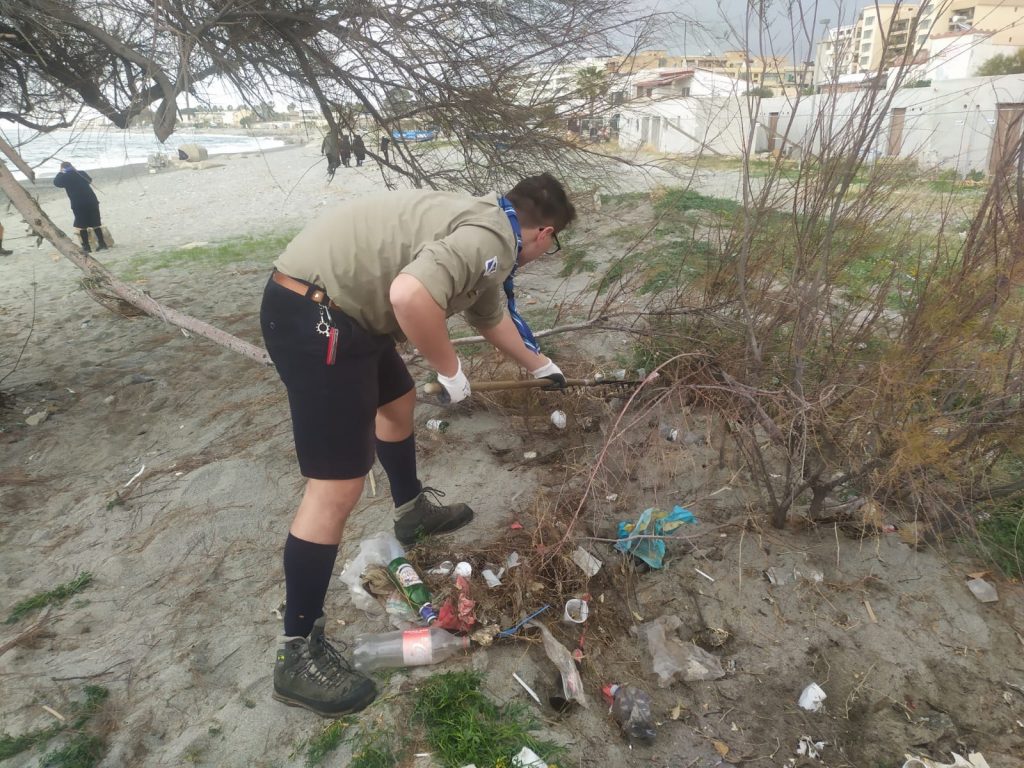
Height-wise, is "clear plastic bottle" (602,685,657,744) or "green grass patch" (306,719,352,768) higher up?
"green grass patch" (306,719,352,768)

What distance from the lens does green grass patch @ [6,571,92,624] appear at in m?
2.51

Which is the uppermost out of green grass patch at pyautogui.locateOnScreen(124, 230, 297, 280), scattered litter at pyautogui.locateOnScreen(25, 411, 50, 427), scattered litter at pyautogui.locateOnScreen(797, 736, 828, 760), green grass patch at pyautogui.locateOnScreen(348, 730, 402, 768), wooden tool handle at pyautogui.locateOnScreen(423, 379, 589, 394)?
wooden tool handle at pyautogui.locateOnScreen(423, 379, 589, 394)

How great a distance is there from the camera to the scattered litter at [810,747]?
1.84m

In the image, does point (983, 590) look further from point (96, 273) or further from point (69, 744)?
point (96, 273)

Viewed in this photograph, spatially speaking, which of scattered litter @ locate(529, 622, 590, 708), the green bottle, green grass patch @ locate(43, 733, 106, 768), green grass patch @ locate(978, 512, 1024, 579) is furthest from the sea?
green grass patch @ locate(978, 512, 1024, 579)

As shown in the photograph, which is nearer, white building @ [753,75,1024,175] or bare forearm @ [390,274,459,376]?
bare forearm @ [390,274,459,376]

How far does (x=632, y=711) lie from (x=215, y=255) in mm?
9515

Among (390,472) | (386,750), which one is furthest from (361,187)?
(386,750)

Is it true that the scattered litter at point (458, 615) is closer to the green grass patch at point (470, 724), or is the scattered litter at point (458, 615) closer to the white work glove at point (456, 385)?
the green grass patch at point (470, 724)

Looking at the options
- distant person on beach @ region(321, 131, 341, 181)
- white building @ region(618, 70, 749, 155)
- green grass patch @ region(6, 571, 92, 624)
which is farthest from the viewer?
distant person on beach @ region(321, 131, 341, 181)

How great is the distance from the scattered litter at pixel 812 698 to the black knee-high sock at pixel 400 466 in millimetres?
1602

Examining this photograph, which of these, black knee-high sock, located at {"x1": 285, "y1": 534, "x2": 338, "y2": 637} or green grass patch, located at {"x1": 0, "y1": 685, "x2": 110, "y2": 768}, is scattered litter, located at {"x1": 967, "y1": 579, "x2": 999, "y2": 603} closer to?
black knee-high sock, located at {"x1": 285, "y1": 534, "x2": 338, "y2": 637}

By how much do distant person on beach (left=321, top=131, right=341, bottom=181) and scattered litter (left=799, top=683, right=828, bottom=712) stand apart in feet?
15.8

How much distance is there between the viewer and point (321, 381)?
1811 millimetres
